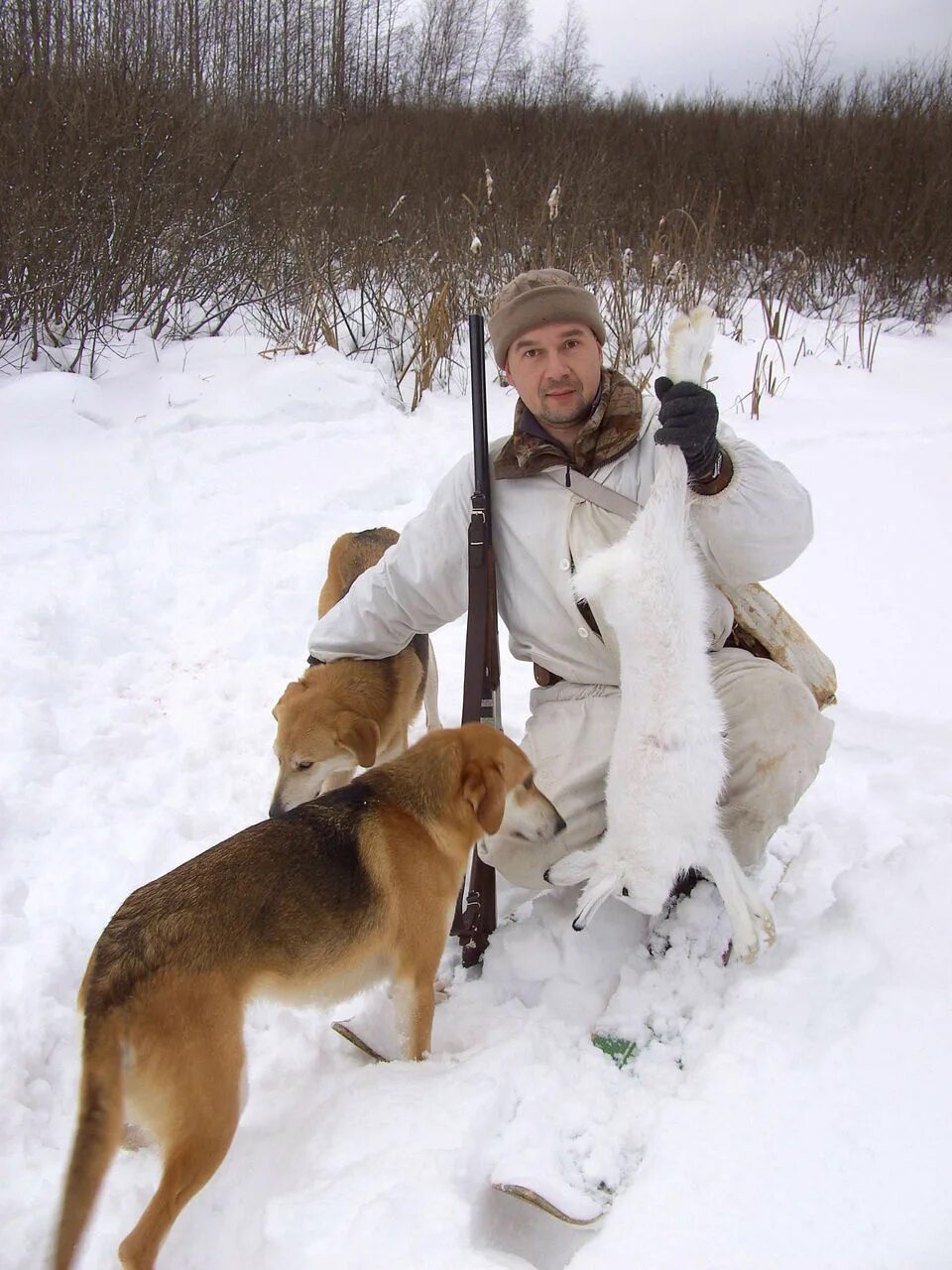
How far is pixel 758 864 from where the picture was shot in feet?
9.98

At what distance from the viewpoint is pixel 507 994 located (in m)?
2.79

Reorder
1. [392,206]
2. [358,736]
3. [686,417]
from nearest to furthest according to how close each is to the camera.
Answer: [686,417]
[358,736]
[392,206]

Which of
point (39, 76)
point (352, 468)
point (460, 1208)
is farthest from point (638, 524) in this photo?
point (39, 76)

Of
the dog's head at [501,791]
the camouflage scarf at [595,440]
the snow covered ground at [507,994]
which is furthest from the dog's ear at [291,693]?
the camouflage scarf at [595,440]

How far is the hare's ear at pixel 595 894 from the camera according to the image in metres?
2.60

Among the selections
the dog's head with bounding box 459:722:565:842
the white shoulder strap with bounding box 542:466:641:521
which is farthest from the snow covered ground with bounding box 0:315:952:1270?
the white shoulder strap with bounding box 542:466:641:521

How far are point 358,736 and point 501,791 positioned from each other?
0.75 m

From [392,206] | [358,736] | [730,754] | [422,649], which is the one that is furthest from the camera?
[392,206]

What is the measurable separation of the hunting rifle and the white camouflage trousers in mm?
132

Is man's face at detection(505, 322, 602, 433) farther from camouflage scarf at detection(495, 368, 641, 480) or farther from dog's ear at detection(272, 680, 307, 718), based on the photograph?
dog's ear at detection(272, 680, 307, 718)

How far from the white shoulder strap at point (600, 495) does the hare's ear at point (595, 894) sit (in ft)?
3.82

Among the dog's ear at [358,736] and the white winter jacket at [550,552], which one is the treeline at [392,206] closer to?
the white winter jacket at [550,552]

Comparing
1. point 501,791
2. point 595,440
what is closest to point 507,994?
point 501,791

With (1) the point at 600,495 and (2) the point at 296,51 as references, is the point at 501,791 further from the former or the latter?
(2) the point at 296,51
